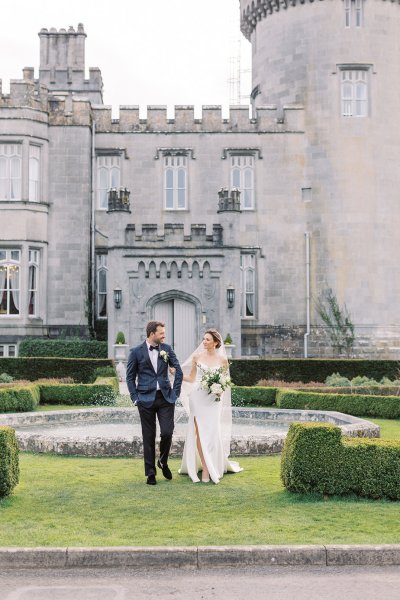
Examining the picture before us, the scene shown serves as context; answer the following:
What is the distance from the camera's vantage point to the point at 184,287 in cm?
2897

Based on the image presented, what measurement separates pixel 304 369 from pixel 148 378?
14300 millimetres

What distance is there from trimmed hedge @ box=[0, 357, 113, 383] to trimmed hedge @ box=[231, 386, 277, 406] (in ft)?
16.7

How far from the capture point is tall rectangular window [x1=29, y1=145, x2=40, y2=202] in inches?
1204

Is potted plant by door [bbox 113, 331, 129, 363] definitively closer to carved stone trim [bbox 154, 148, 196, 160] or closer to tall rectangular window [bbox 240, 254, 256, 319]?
tall rectangular window [bbox 240, 254, 256, 319]

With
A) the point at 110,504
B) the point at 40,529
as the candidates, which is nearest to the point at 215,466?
the point at 110,504

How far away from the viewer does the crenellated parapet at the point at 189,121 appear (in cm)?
3222

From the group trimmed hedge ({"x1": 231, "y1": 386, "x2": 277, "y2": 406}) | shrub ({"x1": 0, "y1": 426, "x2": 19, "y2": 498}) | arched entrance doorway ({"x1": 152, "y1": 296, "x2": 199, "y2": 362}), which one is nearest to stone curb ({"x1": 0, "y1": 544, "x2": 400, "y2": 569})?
shrub ({"x1": 0, "y1": 426, "x2": 19, "y2": 498})

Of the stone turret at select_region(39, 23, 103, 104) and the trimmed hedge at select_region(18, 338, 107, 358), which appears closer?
the trimmed hedge at select_region(18, 338, 107, 358)

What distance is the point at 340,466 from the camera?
889 centimetres

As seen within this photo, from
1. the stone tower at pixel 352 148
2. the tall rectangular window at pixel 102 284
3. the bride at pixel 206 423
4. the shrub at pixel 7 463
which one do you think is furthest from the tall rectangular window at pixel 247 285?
the shrub at pixel 7 463

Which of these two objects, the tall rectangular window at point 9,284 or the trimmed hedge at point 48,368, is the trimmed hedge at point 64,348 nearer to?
the tall rectangular window at point 9,284

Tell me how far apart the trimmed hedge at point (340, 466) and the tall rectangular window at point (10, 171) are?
23.4 metres

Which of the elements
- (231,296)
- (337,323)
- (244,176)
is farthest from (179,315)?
(244,176)

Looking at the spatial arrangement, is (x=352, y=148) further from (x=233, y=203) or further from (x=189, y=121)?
(x=189, y=121)
